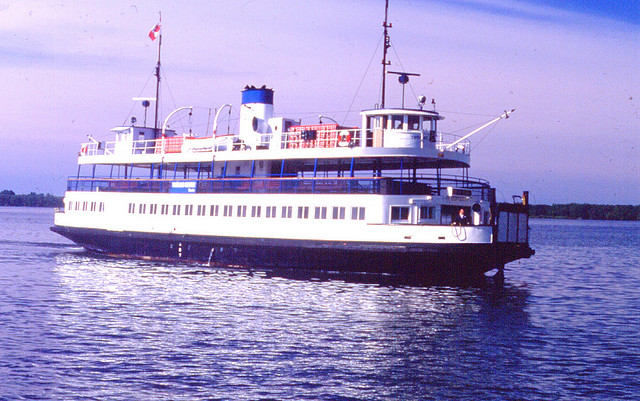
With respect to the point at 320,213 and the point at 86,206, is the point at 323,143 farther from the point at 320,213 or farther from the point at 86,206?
the point at 86,206

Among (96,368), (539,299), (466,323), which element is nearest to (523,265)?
(539,299)

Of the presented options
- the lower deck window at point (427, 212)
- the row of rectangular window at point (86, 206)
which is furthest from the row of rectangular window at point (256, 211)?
the row of rectangular window at point (86, 206)

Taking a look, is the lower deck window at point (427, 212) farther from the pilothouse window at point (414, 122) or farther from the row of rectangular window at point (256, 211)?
the pilothouse window at point (414, 122)

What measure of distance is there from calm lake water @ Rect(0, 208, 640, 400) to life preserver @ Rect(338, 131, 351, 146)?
8055 millimetres

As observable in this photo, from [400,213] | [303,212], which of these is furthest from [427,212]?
[303,212]

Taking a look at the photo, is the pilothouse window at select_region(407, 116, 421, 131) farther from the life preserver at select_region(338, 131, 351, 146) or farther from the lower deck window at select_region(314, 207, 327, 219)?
the lower deck window at select_region(314, 207, 327, 219)

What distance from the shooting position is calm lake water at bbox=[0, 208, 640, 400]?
65.8 feet

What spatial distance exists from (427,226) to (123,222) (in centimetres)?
2587

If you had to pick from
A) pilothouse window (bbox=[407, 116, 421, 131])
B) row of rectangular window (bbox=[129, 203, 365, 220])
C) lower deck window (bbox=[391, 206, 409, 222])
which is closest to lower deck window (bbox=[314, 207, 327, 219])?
row of rectangular window (bbox=[129, 203, 365, 220])

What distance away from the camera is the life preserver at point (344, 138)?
4250 cm

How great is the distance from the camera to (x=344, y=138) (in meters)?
43.1

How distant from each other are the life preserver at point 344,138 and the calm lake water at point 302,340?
8.06 m

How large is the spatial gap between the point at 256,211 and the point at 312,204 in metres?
4.70

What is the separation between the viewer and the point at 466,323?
29.5 meters
